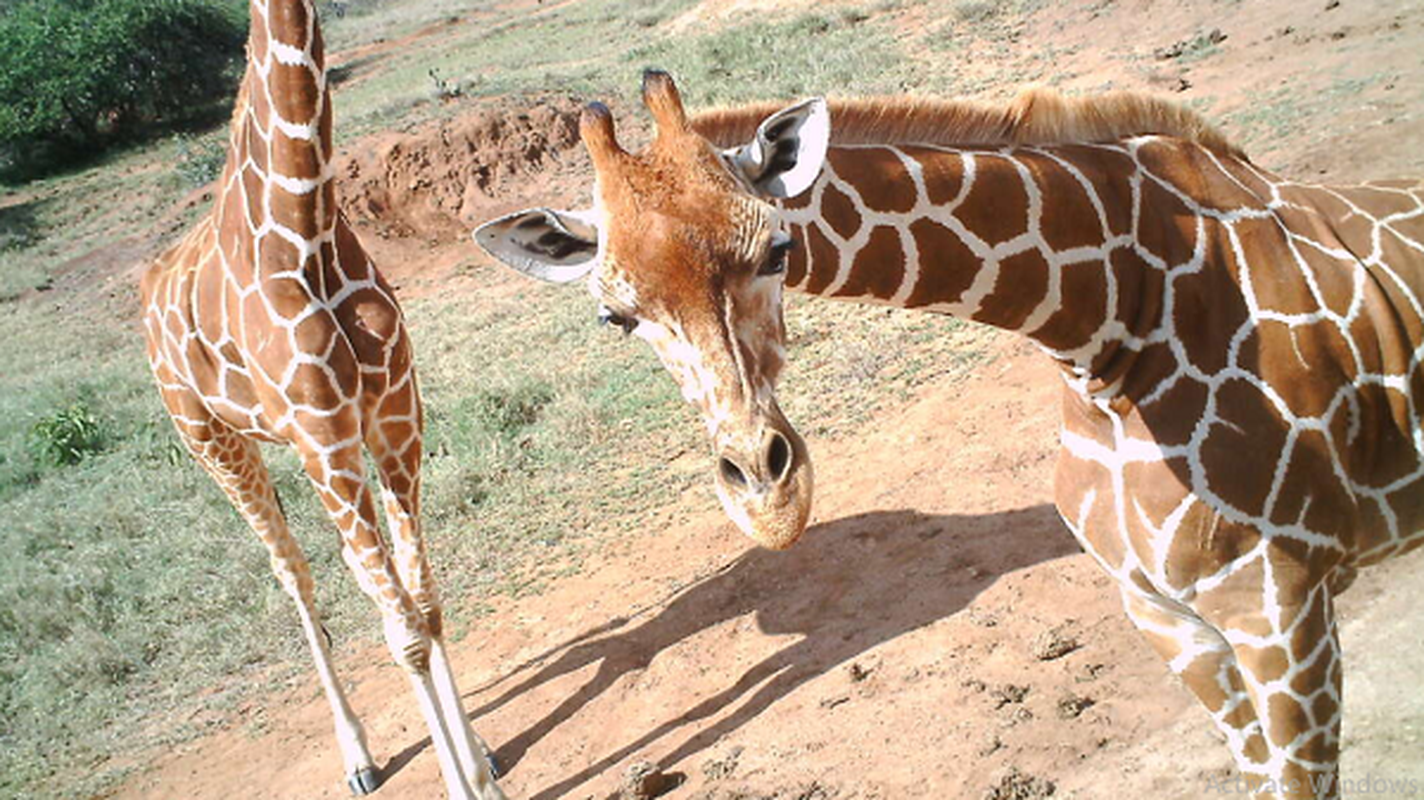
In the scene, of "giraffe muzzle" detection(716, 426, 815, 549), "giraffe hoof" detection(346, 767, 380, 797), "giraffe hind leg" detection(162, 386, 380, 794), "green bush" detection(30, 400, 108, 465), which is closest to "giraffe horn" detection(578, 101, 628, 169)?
"giraffe muzzle" detection(716, 426, 815, 549)

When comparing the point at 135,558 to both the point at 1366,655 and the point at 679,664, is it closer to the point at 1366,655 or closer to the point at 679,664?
the point at 679,664

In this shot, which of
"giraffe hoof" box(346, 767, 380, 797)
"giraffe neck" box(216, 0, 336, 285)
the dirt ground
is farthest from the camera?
"giraffe hoof" box(346, 767, 380, 797)

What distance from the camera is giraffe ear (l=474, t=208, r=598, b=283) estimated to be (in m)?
2.56

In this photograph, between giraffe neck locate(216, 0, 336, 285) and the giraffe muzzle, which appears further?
giraffe neck locate(216, 0, 336, 285)

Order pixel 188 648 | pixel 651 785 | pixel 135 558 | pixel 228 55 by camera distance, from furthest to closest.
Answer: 1. pixel 228 55
2. pixel 135 558
3. pixel 188 648
4. pixel 651 785

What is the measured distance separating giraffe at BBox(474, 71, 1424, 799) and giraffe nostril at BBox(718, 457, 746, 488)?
60 cm

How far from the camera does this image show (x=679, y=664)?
19.5ft

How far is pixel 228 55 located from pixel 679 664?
32669 mm

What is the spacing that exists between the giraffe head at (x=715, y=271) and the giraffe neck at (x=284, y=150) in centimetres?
278

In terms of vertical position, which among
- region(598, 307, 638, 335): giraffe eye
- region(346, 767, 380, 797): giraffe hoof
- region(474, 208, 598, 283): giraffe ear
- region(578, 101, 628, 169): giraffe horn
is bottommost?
region(346, 767, 380, 797): giraffe hoof

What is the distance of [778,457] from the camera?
2.25 m

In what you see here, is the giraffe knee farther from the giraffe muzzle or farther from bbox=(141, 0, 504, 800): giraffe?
the giraffe muzzle

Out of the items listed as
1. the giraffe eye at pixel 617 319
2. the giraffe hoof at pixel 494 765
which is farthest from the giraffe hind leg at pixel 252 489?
the giraffe eye at pixel 617 319

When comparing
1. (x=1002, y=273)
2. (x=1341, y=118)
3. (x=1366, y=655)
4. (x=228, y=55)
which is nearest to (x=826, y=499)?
(x=1366, y=655)
